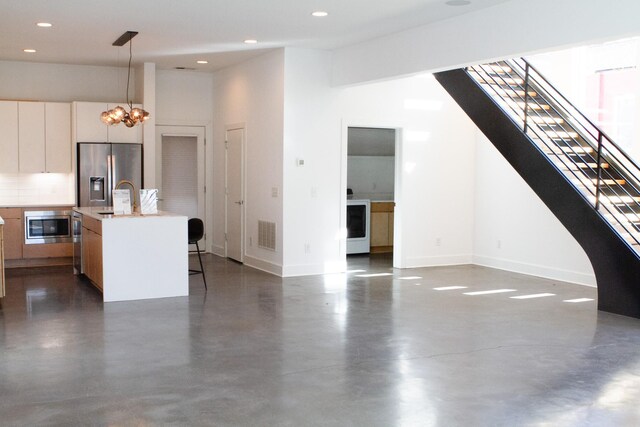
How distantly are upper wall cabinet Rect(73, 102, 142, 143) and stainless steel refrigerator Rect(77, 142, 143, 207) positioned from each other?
15 cm

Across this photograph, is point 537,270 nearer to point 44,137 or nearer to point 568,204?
point 568,204

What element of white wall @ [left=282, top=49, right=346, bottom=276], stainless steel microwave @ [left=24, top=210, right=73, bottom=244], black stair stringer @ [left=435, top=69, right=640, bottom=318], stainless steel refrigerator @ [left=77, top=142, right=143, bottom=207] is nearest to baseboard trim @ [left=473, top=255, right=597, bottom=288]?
black stair stringer @ [left=435, top=69, right=640, bottom=318]

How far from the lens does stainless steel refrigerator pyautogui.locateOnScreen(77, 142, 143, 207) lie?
34.0 ft

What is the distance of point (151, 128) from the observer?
10.8 metres

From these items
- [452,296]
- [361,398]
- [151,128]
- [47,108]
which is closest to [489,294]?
[452,296]

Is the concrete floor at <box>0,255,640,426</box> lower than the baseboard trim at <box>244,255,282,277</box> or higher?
lower

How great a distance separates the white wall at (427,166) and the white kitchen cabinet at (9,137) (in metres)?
5.10

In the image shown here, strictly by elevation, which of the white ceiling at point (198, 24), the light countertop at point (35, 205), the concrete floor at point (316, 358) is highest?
the white ceiling at point (198, 24)

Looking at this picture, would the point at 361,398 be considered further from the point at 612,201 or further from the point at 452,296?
the point at 612,201

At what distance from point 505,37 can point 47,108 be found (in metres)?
7.09

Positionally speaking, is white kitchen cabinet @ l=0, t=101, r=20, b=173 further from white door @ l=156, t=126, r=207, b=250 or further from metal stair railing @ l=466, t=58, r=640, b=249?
metal stair railing @ l=466, t=58, r=640, b=249

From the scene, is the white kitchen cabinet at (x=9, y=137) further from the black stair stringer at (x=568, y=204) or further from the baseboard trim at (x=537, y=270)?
the baseboard trim at (x=537, y=270)

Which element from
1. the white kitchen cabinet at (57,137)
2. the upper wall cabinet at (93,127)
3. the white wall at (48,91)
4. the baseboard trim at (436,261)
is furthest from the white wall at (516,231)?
the white kitchen cabinet at (57,137)

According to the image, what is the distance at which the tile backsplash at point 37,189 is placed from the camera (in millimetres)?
10625
